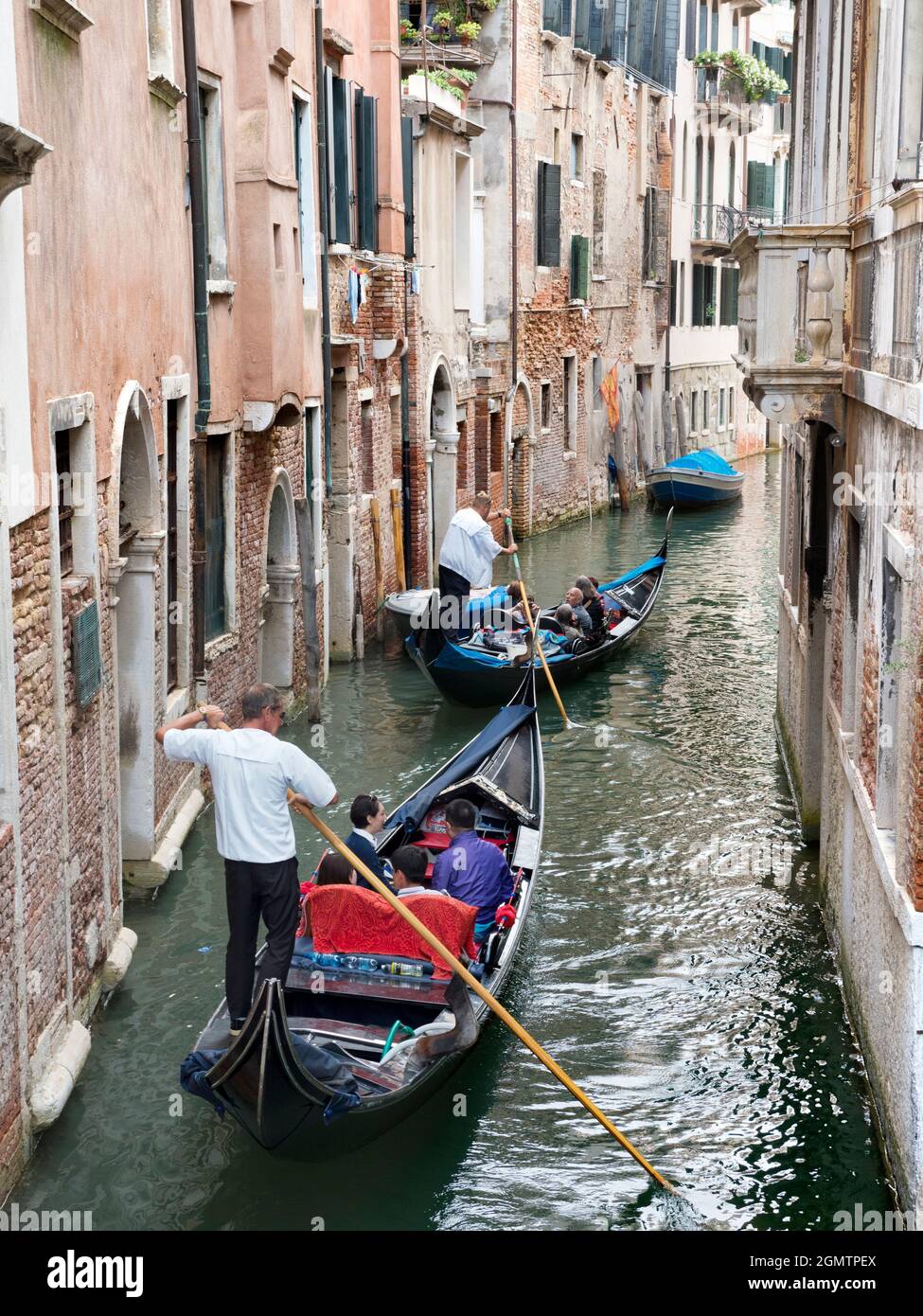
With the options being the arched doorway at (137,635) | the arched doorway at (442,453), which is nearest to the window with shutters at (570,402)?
the arched doorway at (442,453)

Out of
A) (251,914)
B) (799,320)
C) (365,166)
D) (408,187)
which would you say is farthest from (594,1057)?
(408,187)

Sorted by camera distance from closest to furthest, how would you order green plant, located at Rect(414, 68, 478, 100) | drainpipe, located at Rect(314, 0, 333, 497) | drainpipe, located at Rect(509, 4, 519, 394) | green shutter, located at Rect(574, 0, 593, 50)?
drainpipe, located at Rect(314, 0, 333, 497)
green plant, located at Rect(414, 68, 478, 100)
drainpipe, located at Rect(509, 4, 519, 394)
green shutter, located at Rect(574, 0, 593, 50)

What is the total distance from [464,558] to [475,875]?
6.50m

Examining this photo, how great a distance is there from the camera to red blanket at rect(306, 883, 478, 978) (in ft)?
20.3

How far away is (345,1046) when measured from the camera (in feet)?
19.0

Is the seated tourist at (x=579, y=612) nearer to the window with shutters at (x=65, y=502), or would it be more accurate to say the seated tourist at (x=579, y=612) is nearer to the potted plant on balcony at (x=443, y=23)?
the window with shutters at (x=65, y=502)

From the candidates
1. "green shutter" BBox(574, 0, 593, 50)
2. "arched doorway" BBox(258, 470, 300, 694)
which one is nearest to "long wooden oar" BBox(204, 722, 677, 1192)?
"arched doorway" BBox(258, 470, 300, 694)

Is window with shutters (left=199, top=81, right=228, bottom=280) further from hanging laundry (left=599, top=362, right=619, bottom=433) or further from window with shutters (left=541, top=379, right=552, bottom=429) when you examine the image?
hanging laundry (left=599, top=362, right=619, bottom=433)

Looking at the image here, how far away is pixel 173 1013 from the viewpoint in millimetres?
6672

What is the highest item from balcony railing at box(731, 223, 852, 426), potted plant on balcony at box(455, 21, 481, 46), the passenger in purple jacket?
potted plant on balcony at box(455, 21, 481, 46)

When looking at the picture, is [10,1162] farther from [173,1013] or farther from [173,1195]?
[173,1013]

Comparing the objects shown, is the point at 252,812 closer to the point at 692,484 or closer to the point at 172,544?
the point at 172,544

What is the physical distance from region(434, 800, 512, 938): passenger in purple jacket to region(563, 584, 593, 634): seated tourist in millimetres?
6684

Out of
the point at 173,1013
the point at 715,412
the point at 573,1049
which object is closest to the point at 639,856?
the point at 573,1049
